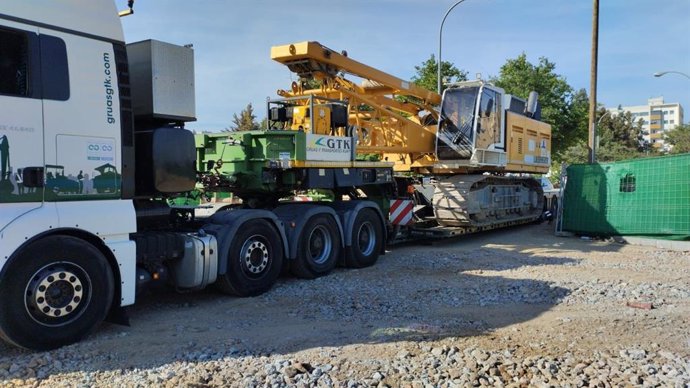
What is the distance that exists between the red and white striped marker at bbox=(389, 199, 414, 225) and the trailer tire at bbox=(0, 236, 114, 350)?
6.70 m

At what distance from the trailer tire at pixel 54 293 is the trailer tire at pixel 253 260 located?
1.84 m

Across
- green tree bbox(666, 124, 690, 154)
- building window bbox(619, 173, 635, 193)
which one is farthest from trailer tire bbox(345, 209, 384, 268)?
green tree bbox(666, 124, 690, 154)

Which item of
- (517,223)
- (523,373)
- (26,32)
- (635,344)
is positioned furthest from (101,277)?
(517,223)

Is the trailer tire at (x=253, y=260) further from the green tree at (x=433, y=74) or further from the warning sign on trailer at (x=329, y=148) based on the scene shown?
the green tree at (x=433, y=74)

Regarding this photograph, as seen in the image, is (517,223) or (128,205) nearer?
(128,205)

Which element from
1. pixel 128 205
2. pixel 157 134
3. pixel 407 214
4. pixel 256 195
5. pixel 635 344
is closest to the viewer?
pixel 635 344

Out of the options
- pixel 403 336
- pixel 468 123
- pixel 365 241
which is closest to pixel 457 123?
pixel 468 123

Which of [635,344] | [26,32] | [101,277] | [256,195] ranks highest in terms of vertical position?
[26,32]

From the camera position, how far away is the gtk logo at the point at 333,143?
876 cm

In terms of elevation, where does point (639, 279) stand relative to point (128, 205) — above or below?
below

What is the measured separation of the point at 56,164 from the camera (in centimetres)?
514

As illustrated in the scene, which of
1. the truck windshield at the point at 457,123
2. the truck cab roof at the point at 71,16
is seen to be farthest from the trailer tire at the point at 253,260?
the truck windshield at the point at 457,123

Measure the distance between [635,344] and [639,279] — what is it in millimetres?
3714

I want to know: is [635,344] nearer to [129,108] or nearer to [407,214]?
[129,108]
